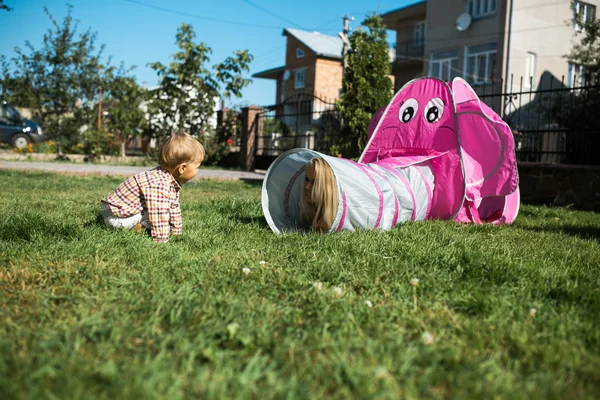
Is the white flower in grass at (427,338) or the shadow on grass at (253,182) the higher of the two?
the shadow on grass at (253,182)

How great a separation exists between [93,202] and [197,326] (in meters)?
3.94

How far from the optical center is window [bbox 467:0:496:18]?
20.4 metres

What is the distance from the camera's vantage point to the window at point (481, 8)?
2043 centimetres

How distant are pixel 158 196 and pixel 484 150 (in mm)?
3357

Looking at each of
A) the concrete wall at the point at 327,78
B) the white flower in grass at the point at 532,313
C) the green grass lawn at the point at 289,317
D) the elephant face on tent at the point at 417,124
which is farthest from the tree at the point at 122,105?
the concrete wall at the point at 327,78

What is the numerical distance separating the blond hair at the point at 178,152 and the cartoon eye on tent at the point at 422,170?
34.3 inches

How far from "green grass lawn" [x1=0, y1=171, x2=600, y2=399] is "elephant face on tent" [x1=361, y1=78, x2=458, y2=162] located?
211 cm

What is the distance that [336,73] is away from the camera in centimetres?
3259

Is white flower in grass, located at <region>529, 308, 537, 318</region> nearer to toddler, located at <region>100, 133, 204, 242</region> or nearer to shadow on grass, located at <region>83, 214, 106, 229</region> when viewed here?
toddler, located at <region>100, 133, 204, 242</region>

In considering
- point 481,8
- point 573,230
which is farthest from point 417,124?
point 481,8

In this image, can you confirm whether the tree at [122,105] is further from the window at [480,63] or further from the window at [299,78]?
the window at [299,78]

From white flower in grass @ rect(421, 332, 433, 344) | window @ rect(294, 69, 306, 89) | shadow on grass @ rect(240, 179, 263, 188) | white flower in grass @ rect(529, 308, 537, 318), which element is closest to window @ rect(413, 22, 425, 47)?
window @ rect(294, 69, 306, 89)

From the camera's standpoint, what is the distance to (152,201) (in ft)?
11.4

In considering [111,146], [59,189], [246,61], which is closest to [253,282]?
[59,189]
